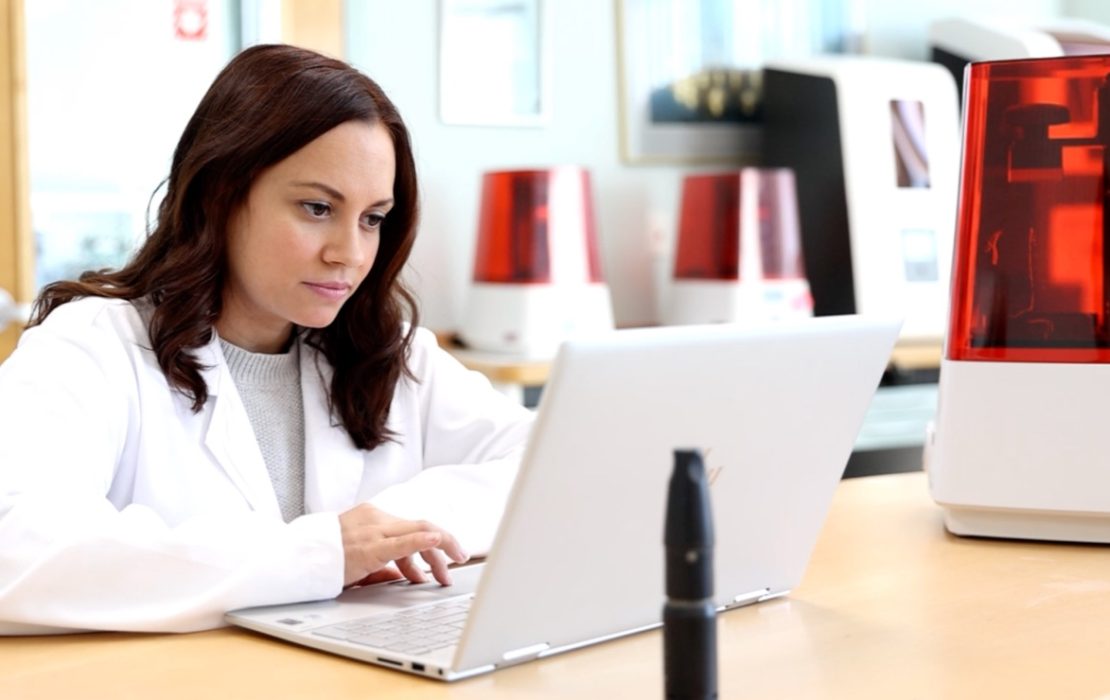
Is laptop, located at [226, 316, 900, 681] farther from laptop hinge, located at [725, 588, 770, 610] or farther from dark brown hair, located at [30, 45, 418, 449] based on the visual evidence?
dark brown hair, located at [30, 45, 418, 449]

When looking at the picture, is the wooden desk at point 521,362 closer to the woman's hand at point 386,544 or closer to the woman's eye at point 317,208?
the woman's eye at point 317,208

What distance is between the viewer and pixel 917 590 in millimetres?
1226

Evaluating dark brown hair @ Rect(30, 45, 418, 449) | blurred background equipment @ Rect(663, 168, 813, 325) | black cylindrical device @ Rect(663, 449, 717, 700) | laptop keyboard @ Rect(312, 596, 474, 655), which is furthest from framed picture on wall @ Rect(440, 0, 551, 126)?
black cylindrical device @ Rect(663, 449, 717, 700)

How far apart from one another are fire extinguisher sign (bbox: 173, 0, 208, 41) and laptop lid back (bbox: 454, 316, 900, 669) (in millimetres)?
1920

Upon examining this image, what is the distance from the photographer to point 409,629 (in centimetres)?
105

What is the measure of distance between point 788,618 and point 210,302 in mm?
669

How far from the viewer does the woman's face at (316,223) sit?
141 centimetres

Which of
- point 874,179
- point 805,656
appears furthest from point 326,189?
point 874,179

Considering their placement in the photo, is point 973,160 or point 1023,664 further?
point 973,160

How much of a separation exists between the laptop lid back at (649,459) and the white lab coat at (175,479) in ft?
0.82

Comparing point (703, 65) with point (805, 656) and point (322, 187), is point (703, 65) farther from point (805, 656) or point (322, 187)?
point (805, 656)

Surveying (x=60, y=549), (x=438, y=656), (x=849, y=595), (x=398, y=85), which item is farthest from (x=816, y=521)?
(x=398, y=85)

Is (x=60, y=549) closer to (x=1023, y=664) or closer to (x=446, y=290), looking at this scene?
(x=1023, y=664)

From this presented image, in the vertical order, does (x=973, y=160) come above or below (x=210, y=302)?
above
